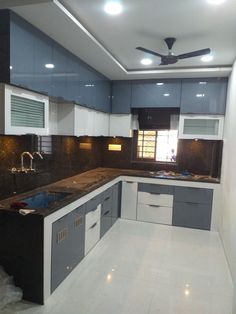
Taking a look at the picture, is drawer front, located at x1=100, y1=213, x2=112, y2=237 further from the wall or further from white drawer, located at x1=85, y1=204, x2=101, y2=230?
the wall

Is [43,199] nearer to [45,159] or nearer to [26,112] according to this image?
[45,159]

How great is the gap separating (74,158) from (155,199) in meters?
1.57

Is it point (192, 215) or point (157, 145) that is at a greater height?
point (157, 145)

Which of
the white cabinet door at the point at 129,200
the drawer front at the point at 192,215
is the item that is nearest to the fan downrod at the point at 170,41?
the white cabinet door at the point at 129,200

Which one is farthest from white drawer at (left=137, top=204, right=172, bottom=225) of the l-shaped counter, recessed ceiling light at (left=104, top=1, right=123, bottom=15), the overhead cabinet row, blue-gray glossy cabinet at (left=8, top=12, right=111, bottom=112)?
recessed ceiling light at (left=104, top=1, right=123, bottom=15)

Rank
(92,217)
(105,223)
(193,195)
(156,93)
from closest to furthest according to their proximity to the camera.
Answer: (92,217) → (105,223) → (193,195) → (156,93)

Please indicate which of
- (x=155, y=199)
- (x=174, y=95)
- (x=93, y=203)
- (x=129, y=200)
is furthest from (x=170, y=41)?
(x=129, y=200)

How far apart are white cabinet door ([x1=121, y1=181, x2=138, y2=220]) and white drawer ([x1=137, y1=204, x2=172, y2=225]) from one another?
109 millimetres

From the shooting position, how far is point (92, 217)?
303cm

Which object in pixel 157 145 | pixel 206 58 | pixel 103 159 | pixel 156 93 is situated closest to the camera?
pixel 206 58

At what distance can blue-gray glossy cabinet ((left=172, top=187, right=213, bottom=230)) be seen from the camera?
3887 mm

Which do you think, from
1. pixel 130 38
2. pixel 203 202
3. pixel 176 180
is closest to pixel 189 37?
pixel 130 38

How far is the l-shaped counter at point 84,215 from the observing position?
2059 mm

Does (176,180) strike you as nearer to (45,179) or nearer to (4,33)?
(45,179)
